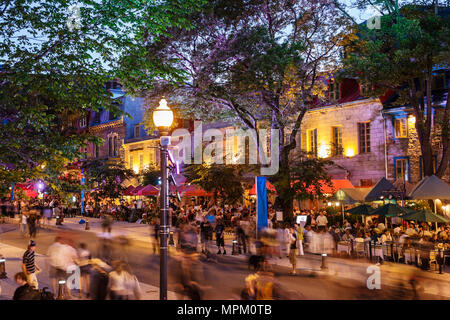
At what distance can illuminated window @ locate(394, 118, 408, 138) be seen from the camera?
28688 mm

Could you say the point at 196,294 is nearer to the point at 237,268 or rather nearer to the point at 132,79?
the point at 132,79

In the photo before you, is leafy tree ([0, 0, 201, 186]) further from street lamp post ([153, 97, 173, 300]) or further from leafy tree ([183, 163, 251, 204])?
leafy tree ([183, 163, 251, 204])

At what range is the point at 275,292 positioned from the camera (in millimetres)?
8594

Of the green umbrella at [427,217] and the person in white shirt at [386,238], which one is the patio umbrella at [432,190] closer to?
the green umbrella at [427,217]

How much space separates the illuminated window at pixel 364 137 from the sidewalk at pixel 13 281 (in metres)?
20.9

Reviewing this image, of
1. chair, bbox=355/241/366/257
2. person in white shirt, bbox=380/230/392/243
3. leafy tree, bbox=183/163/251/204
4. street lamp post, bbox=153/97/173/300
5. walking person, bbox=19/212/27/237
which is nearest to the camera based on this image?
street lamp post, bbox=153/97/173/300

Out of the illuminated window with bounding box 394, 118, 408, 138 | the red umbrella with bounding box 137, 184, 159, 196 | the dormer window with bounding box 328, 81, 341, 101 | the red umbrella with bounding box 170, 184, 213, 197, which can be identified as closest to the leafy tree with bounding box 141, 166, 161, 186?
the red umbrella with bounding box 137, 184, 159, 196

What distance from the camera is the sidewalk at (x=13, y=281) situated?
12.4m

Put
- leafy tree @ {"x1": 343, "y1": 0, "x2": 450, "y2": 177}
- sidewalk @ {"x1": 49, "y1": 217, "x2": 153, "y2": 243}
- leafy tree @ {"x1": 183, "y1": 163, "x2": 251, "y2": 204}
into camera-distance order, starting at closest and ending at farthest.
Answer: leafy tree @ {"x1": 343, "y1": 0, "x2": 450, "y2": 177} < sidewalk @ {"x1": 49, "y1": 217, "x2": 153, "y2": 243} < leafy tree @ {"x1": 183, "y1": 163, "x2": 251, "y2": 204}

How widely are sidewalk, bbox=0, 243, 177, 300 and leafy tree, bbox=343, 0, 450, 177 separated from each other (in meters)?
13.6

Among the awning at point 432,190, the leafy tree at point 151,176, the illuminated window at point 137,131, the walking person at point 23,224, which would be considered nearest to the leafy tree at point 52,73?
the awning at point 432,190

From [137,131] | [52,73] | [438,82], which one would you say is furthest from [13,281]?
[137,131]

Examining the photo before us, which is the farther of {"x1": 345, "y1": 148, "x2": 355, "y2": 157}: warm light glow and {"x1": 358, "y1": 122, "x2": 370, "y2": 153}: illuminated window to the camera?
{"x1": 345, "y1": 148, "x2": 355, "y2": 157}: warm light glow

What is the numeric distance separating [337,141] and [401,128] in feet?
15.6
